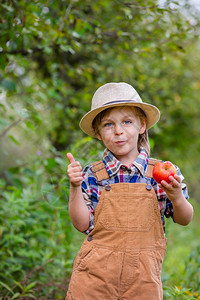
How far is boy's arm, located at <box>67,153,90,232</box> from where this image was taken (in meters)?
1.56

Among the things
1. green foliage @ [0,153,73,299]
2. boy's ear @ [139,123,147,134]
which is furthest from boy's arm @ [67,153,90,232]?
green foliage @ [0,153,73,299]

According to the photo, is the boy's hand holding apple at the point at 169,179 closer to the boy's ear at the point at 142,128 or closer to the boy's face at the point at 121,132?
the boy's face at the point at 121,132

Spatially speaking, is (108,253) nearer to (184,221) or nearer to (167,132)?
(184,221)

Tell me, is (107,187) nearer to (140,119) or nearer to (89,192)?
(89,192)

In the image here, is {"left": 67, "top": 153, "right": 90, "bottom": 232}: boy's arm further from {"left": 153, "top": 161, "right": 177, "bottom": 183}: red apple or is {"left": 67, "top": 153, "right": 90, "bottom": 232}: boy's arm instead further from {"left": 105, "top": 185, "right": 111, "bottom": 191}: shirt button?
{"left": 153, "top": 161, "right": 177, "bottom": 183}: red apple

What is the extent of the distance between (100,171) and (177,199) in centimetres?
38

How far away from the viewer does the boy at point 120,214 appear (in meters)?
1.60

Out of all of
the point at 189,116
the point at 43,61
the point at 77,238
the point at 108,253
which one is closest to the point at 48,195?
the point at 108,253

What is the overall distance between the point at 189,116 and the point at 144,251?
6957mm

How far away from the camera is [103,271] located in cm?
161

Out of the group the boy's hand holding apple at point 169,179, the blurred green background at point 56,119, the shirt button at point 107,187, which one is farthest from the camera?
the blurred green background at point 56,119

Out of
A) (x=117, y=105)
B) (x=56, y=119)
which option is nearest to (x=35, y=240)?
(x=117, y=105)

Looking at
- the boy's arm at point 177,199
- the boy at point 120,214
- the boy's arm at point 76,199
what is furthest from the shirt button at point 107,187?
the boy's arm at point 177,199

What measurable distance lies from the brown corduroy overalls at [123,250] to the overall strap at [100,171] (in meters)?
0.09
